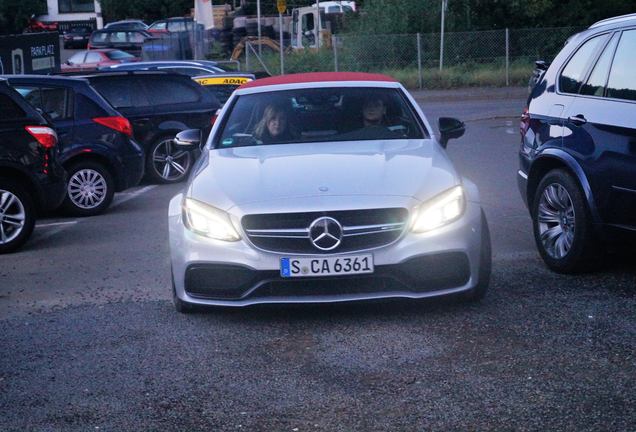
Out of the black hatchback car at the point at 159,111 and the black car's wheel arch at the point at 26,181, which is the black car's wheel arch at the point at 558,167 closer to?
the black car's wheel arch at the point at 26,181

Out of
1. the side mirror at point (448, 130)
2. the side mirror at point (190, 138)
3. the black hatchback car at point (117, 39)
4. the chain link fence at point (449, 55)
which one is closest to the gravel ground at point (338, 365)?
the side mirror at point (448, 130)

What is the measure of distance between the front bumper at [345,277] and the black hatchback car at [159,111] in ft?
28.5

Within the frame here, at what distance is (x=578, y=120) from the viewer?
820cm

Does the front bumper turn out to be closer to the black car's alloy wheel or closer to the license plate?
the license plate

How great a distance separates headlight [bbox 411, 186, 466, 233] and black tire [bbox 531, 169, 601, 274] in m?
1.28

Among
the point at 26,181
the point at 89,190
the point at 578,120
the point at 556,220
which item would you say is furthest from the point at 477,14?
the point at 578,120

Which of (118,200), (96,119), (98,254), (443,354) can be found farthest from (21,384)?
(118,200)

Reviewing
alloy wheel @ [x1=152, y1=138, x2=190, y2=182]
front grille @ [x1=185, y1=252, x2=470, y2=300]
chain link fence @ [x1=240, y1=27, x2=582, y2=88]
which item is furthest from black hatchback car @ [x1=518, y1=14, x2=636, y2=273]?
chain link fence @ [x1=240, y1=27, x2=582, y2=88]

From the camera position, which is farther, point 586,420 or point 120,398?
point 120,398

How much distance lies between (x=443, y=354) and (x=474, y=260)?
3.17 ft

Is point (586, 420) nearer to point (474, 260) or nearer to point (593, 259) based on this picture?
point (474, 260)

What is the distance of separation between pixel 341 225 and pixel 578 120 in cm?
223

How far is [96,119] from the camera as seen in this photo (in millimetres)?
13352

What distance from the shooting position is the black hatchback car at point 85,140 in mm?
13109
